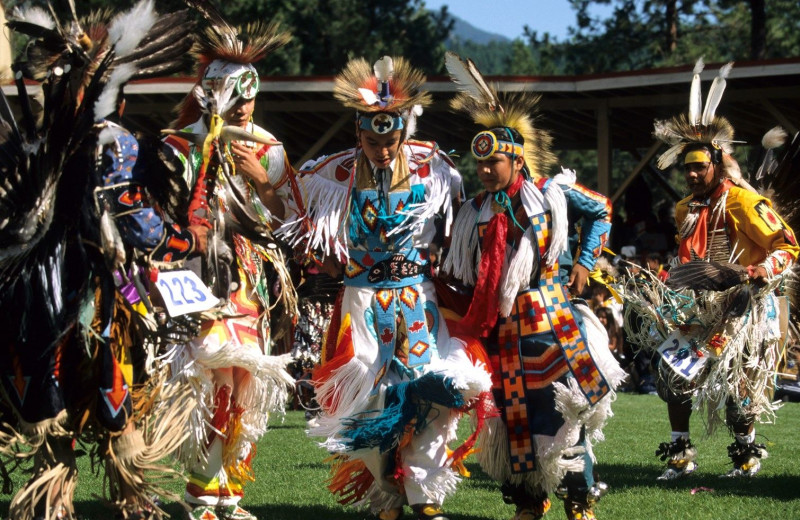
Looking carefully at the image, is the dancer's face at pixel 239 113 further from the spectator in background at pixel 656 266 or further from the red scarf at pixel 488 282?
the spectator in background at pixel 656 266

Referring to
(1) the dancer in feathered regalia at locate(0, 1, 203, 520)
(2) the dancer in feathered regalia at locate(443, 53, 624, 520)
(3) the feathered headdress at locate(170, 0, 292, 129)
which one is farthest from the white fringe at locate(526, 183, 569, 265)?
(1) the dancer in feathered regalia at locate(0, 1, 203, 520)

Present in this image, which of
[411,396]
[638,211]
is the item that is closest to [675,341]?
[411,396]

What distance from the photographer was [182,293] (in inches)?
153

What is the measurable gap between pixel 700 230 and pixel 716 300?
427mm

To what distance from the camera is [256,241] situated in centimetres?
449

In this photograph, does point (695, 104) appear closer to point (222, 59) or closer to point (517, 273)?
point (517, 273)

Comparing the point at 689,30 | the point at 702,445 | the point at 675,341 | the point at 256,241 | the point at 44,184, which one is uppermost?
the point at 689,30

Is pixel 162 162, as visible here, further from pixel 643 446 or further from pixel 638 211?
pixel 638 211

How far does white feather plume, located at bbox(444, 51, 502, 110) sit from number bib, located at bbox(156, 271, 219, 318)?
1708 mm

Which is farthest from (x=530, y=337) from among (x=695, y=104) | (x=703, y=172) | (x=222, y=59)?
(x=695, y=104)

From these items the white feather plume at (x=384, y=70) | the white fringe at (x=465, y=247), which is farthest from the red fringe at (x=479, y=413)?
the white feather plume at (x=384, y=70)

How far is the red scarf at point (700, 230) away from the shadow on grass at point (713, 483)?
1.19 m

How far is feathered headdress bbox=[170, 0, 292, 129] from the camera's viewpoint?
484cm

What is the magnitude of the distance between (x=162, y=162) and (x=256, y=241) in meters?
0.77
